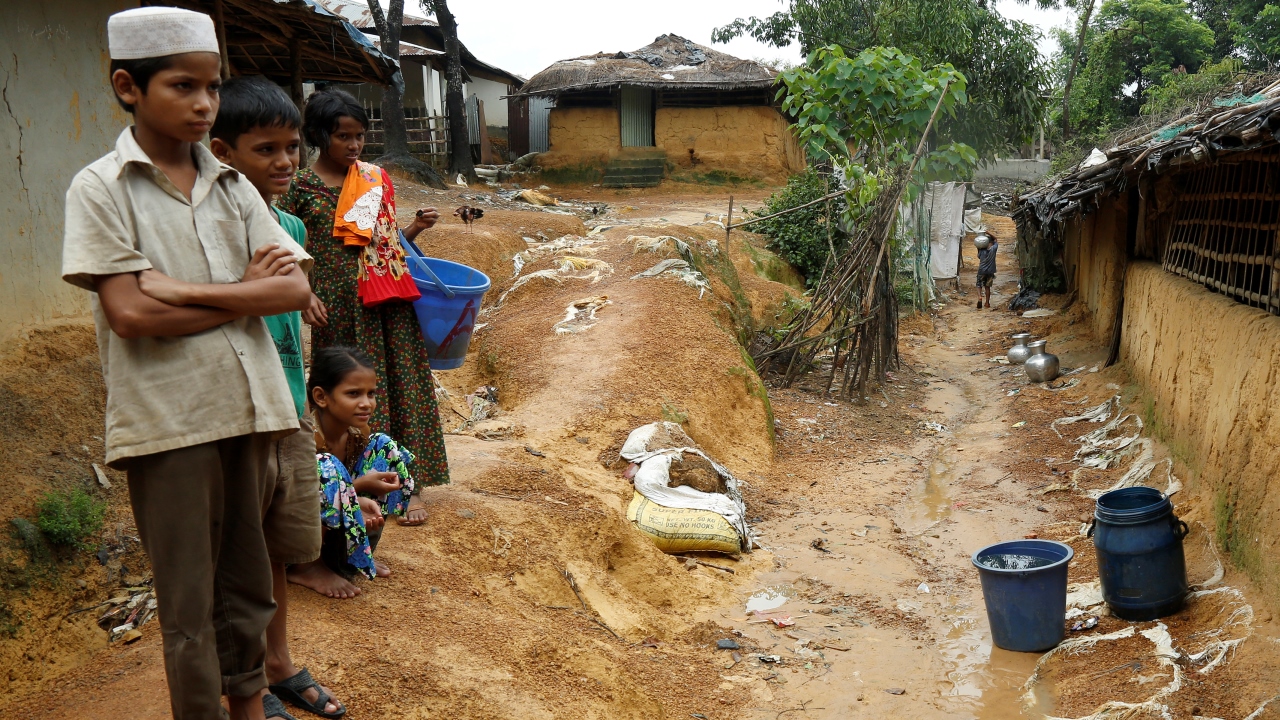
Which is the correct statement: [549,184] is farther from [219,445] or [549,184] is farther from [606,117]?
[219,445]

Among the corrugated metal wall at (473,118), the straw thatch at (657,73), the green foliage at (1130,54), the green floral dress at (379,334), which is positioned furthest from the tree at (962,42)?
the green floral dress at (379,334)

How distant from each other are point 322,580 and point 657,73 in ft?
59.7

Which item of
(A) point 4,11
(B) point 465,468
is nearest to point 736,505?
(B) point 465,468

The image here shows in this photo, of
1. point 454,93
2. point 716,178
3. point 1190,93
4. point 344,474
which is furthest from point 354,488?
point 716,178

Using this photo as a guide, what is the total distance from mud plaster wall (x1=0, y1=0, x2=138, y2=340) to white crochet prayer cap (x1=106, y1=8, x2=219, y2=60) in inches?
105

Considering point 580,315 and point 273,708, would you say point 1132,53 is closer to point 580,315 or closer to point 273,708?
point 580,315

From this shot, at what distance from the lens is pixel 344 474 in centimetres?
308

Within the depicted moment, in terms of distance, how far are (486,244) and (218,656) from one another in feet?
27.4

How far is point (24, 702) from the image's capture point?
2.66m

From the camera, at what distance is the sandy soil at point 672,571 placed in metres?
3.04

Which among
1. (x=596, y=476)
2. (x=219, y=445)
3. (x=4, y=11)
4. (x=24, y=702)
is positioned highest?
(x=4, y=11)

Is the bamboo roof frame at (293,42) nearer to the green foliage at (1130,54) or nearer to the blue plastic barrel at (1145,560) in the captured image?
the blue plastic barrel at (1145,560)

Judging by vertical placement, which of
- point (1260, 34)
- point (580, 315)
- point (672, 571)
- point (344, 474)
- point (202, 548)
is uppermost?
point (1260, 34)

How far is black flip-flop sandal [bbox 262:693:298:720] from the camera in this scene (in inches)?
92.0
